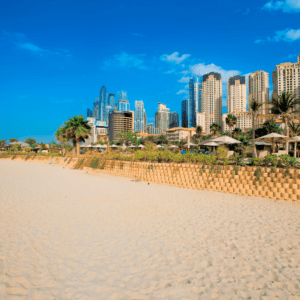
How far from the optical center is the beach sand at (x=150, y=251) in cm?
276

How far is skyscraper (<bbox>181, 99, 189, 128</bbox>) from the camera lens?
566 feet

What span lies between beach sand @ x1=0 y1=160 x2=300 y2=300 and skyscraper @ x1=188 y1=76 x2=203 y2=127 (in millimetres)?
157820

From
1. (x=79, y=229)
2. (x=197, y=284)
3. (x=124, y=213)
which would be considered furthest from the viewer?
(x=124, y=213)

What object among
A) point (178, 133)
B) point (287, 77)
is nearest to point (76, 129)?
point (178, 133)

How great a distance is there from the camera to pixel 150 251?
3.82 meters

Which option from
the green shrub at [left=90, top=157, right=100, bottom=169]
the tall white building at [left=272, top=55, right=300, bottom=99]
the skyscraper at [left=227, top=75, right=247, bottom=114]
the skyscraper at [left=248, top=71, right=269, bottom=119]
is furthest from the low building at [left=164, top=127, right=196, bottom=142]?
the green shrub at [left=90, top=157, right=100, bottom=169]

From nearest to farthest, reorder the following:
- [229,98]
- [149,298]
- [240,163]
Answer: [149,298] < [240,163] < [229,98]

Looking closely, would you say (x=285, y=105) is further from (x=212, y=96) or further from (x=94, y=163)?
(x=212, y=96)

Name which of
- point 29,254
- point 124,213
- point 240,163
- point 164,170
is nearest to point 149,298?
point 29,254

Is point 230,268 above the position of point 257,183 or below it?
below

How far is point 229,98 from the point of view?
4525 inches

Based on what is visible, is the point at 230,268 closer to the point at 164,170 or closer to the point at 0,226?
the point at 0,226

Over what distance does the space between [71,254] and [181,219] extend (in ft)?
10.2

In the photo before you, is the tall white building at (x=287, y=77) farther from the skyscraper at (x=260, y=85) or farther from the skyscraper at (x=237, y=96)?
the skyscraper at (x=237, y=96)
